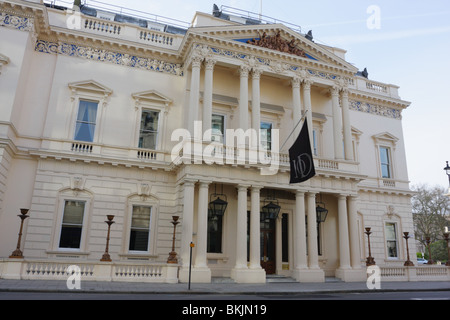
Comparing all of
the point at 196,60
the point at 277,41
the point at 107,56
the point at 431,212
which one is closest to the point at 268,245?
the point at 196,60

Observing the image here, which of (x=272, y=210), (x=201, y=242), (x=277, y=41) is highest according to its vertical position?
(x=277, y=41)

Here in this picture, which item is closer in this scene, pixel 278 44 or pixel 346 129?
pixel 278 44

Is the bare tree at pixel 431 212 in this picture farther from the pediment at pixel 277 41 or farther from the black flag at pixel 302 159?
the black flag at pixel 302 159

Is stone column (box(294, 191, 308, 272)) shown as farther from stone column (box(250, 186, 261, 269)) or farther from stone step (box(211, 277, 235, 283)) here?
stone step (box(211, 277, 235, 283))

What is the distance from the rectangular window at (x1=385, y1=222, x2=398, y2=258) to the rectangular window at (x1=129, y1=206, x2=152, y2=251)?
15754 mm

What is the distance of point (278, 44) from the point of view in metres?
21.2

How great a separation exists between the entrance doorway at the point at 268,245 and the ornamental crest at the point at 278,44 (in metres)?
10.0

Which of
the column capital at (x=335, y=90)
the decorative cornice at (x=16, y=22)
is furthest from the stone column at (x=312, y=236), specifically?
the decorative cornice at (x=16, y=22)

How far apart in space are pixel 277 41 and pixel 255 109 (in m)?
4.64

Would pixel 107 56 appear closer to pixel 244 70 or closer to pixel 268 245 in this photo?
pixel 244 70

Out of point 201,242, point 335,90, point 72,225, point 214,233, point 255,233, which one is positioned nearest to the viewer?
point 201,242

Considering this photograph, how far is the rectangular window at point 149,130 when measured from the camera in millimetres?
20047
